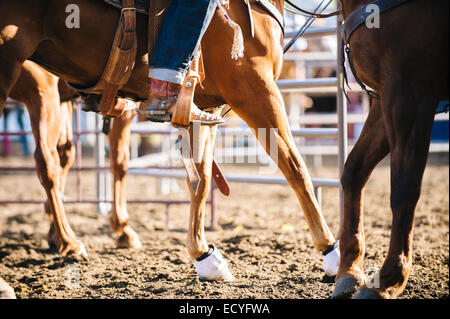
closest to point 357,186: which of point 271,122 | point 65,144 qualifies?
point 271,122

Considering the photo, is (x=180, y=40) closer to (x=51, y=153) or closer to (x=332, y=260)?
(x=332, y=260)

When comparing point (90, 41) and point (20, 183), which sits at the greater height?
point (90, 41)

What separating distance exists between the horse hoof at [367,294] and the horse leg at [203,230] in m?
0.97

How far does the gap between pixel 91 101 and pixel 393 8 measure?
173 centimetres

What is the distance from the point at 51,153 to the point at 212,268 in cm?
158

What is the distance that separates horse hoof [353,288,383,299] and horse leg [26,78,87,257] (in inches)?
84.6

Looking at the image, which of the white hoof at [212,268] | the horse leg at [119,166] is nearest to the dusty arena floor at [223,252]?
the white hoof at [212,268]

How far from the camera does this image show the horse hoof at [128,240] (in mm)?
3809

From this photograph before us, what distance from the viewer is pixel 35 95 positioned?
3.35m

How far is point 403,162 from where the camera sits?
1828 mm

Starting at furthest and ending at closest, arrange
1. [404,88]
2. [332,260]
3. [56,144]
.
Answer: [56,144] → [332,260] → [404,88]

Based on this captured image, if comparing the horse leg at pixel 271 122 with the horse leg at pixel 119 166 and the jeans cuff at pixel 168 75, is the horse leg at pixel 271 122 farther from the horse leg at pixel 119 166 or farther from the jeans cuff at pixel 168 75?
the horse leg at pixel 119 166
